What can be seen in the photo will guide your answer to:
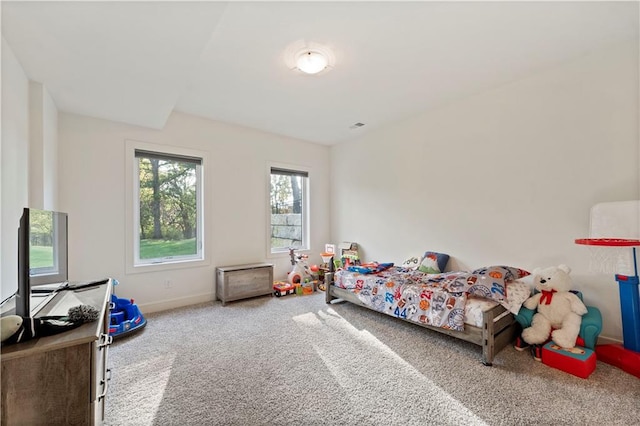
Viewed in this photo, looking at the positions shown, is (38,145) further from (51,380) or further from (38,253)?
(51,380)

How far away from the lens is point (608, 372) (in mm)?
2092

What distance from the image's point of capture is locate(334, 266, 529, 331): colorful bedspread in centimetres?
249

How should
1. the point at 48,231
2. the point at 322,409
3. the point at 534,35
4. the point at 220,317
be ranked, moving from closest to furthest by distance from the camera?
1. the point at 322,409
2. the point at 48,231
3. the point at 534,35
4. the point at 220,317

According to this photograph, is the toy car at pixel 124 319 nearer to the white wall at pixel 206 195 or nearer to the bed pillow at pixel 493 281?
the white wall at pixel 206 195

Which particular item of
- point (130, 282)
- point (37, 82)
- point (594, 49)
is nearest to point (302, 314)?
point (130, 282)

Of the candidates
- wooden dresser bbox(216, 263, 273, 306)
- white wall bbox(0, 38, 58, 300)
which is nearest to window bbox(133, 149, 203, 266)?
wooden dresser bbox(216, 263, 273, 306)

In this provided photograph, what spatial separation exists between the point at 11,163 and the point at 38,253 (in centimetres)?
75

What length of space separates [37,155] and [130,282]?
5.56ft

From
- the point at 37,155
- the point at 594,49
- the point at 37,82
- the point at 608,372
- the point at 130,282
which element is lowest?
the point at 608,372

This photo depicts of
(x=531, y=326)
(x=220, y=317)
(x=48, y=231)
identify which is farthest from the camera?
(x=220, y=317)

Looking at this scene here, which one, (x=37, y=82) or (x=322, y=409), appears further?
(x=37, y=82)

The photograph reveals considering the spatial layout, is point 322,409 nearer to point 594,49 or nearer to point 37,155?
point 37,155

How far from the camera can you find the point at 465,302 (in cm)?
246

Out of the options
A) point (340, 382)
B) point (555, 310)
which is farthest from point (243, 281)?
point (555, 310)
